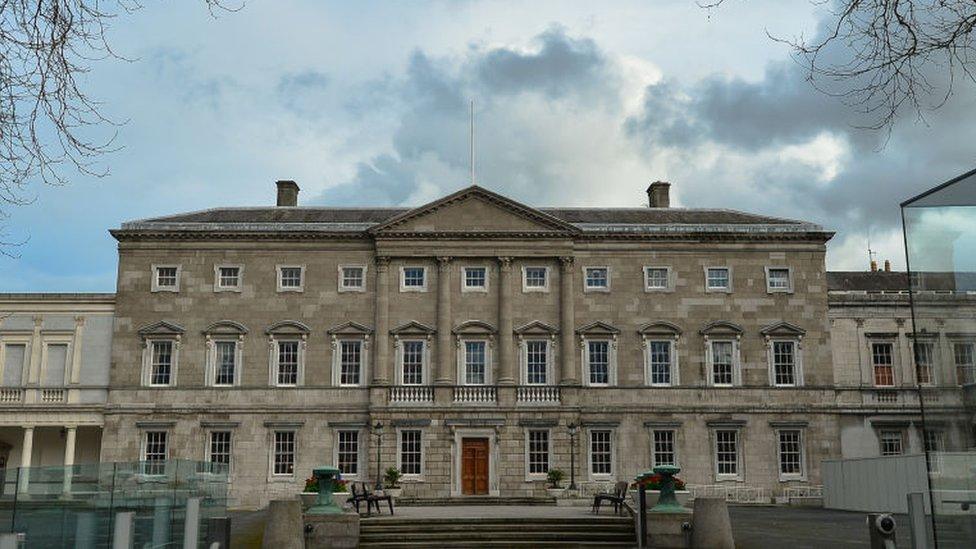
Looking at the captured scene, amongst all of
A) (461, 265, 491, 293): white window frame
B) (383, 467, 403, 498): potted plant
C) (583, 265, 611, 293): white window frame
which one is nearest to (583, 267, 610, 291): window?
(583, 265, 611, 293): white window frame

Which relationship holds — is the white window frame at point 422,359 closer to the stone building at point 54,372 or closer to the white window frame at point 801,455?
the stone building at point 54,372

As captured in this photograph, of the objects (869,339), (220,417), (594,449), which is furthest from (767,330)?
(220,417)

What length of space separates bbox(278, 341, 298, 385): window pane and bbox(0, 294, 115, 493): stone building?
7.01 m

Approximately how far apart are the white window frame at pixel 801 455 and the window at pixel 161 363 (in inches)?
962

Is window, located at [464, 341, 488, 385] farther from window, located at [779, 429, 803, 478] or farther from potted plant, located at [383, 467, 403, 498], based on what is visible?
window, located at [779, 429, 803, 478]

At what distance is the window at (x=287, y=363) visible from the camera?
131ft

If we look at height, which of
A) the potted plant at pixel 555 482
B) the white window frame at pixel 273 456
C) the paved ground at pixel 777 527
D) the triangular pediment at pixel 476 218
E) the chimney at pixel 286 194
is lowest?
the paved ground at pixel 777 527

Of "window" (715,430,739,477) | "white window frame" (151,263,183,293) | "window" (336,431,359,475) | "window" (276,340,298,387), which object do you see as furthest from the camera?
"white window frame" (151,263,183,293)

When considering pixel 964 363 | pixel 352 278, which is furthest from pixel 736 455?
pixel 964 363

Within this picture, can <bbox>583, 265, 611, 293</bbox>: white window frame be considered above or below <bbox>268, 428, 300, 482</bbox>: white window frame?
above

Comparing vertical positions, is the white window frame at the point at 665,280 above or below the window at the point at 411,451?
above

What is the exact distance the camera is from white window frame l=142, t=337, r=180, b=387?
3975 centimetres

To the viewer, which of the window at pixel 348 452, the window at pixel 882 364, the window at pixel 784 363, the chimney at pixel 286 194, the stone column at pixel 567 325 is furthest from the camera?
the chimney at pixel 286 194

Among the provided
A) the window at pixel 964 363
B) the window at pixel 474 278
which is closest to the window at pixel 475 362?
the window at pixel 474 278
